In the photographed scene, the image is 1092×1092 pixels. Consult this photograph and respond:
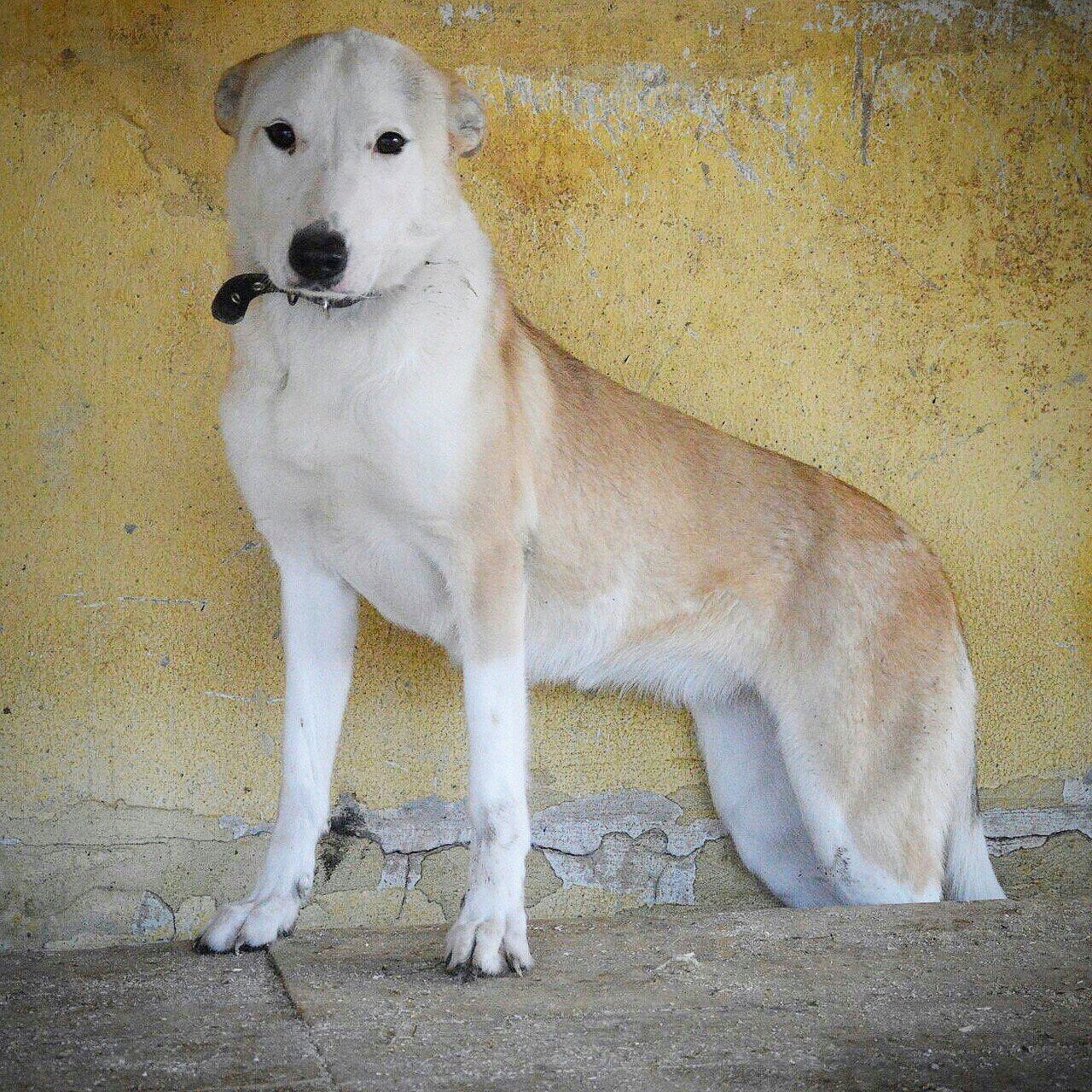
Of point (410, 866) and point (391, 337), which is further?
point (410, 866)

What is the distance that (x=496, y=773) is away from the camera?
7.20ft

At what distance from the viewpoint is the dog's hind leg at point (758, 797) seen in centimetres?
305

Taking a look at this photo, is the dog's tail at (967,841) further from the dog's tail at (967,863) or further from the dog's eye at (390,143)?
the dog's eye at (390,143)

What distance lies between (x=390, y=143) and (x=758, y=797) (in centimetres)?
181

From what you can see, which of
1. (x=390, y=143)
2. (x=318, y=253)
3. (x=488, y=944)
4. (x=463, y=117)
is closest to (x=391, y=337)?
(x=318, y=253)

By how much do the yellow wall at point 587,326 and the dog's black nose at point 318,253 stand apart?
93 cm

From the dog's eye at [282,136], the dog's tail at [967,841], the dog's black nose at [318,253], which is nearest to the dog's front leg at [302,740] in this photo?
the dog's black nose at [318,253]

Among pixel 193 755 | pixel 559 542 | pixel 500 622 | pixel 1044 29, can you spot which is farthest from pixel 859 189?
pixel 193 755

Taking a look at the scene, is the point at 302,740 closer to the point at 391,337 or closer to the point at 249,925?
the point at 249,925

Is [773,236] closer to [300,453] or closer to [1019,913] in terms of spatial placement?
[300,453]

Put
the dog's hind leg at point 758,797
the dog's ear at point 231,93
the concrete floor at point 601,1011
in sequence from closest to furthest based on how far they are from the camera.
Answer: the concrete floor at point 601,1011 → the dog's ear at point 231,93 → the dog's hind leg at point 758,797

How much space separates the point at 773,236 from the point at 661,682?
47.2 inches

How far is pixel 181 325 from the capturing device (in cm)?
294

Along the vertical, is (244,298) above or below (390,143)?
below
